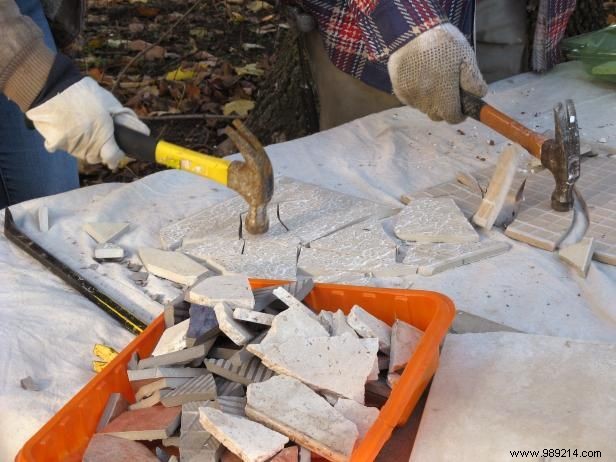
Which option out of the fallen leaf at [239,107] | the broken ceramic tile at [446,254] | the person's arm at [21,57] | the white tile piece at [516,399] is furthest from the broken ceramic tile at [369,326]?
the fallen leaf at [239,107]

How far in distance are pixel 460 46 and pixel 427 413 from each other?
4.41 feet

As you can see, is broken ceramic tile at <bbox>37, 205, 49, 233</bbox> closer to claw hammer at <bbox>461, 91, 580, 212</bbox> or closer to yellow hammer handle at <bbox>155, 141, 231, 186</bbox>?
yellow hammer handle at <bbox>155, 141, 231, 186</bbox>

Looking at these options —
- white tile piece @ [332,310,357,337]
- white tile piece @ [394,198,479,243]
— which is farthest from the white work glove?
white tile piece @ [332,310,357,337]

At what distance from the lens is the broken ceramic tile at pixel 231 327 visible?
1485 mm

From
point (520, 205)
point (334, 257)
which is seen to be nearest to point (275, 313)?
point (334, 257)

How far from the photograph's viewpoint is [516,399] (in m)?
1.41

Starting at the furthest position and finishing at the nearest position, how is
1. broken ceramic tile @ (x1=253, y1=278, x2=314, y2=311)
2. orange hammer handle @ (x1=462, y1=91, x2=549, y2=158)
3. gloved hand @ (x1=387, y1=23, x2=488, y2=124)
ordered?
gloved hand @ (x1=387, y1=23, x2=488, y2=124) → orange hammer handle @ (x1=462, y1=91, x2=549, y2=158) → broken ceramic tile @ (x1=253, y1=278, x2=314, y2=311)

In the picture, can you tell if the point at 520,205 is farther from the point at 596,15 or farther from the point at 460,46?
the point at 596,15

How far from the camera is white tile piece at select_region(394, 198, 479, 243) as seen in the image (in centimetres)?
218

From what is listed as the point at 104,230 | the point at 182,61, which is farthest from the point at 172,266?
the point at 182,61

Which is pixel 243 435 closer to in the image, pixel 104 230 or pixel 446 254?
pixel 446 254

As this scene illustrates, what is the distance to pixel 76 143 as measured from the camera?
215cm

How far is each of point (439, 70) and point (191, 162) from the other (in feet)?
2.58

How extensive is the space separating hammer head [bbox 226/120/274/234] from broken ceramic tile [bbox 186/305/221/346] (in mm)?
629
